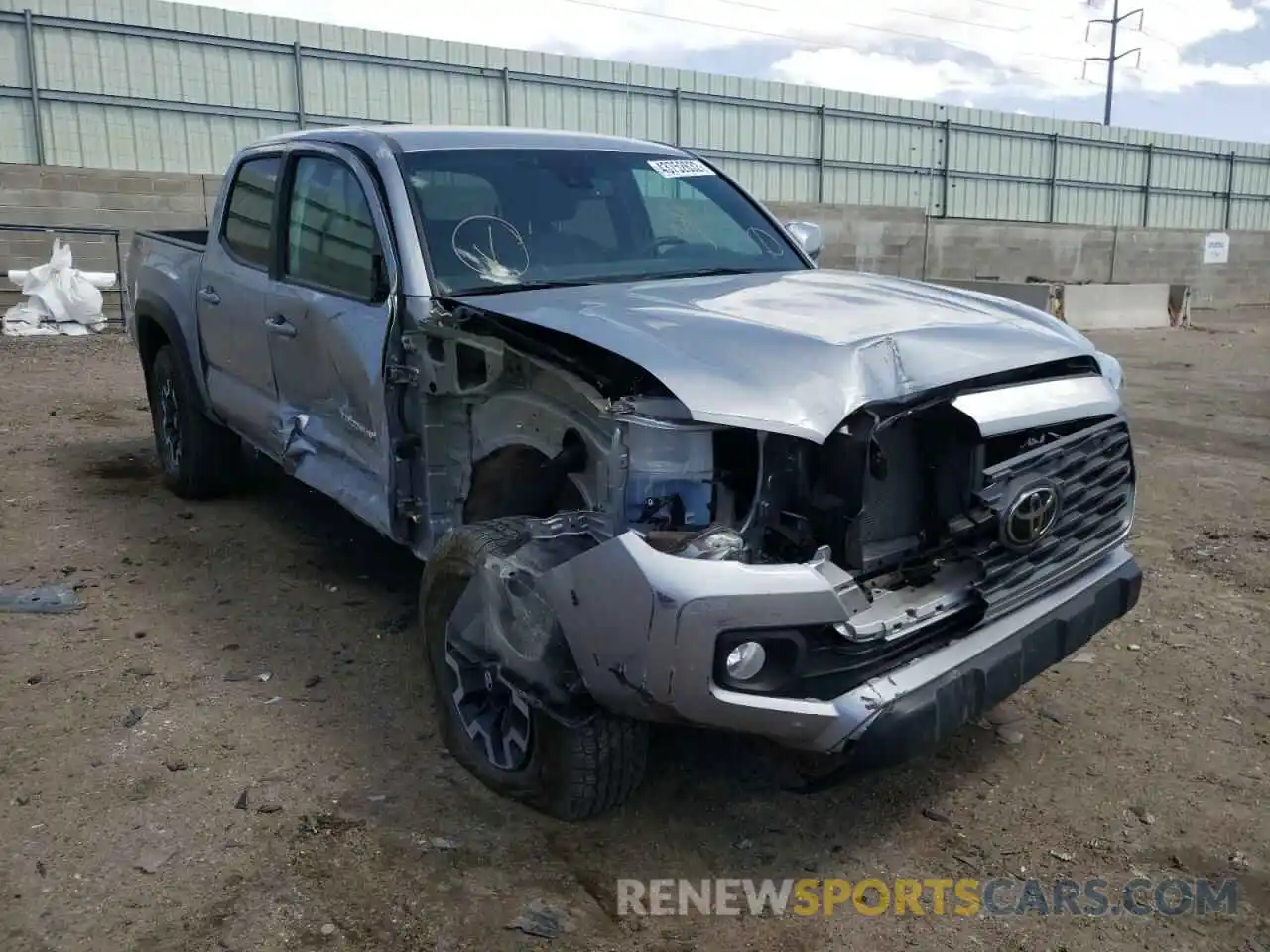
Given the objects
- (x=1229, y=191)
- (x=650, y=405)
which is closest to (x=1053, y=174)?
(x=1229, y=191)

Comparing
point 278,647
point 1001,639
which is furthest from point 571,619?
point 278,647

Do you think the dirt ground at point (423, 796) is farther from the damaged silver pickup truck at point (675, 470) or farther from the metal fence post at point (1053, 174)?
the metal fence post at point (1053, 174)

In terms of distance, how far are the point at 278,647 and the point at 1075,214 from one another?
25763 millimetres

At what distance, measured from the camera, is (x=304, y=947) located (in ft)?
8.45

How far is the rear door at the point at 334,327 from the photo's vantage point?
3832 millimetres

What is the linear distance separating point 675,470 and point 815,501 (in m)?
0.38

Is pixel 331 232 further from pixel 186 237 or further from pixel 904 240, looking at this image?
pixel 904 240

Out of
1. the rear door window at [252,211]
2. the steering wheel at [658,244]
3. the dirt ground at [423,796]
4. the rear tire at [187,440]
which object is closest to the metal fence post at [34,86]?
the rear tire at [187,440]

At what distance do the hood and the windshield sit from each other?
0.22 m

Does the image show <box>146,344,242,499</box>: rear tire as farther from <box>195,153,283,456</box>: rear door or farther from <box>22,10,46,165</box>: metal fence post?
<box>22,10,46,165</box>: metal fence post

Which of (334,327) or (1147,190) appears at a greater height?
(1147,190)

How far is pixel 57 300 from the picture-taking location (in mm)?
13242

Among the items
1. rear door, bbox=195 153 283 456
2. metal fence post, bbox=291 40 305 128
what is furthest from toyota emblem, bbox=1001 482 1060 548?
metal fence post, bbox=291 40 305 128

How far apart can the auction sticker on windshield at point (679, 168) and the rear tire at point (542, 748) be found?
6.95 feet
